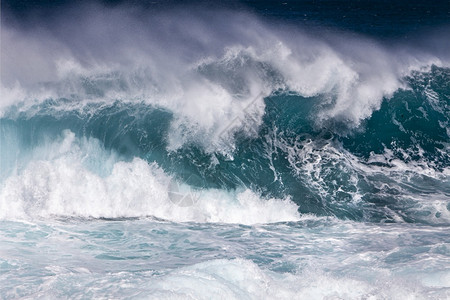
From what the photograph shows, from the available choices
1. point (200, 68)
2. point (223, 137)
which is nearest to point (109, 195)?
point (223, 137)

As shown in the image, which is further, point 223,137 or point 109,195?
point 223,137

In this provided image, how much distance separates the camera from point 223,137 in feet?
39.2

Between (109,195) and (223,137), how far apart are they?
3.55 metres

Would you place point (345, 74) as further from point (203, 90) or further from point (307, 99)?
point (203, 90)

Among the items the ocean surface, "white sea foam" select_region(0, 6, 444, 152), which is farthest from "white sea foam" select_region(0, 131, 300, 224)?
"white sea foam" select_region(0, 6, 444, 152)

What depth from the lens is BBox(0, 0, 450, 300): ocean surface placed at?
28.6ft

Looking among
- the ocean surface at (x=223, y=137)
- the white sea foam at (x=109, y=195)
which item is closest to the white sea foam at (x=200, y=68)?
the ocean surface at (x=223, y=137)

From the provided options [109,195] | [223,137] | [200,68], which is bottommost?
[109,195]

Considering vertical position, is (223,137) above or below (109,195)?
above

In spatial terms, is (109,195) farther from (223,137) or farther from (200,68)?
(200,68)

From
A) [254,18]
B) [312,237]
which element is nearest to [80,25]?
[254,18]

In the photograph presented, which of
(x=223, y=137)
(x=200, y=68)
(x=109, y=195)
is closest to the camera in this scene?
(x=109, y=195)

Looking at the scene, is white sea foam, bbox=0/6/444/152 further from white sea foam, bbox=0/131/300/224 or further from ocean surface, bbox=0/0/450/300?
white sea foam, bbox=0/131/300/224

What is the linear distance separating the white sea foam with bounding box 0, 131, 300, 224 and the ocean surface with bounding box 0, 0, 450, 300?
42mm
